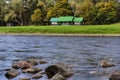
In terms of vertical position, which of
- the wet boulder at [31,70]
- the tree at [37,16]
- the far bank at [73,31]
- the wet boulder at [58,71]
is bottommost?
the far bank at [73,31]

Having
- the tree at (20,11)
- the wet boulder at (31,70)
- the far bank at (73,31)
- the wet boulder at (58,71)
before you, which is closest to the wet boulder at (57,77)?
the wet boulder at (58,71)

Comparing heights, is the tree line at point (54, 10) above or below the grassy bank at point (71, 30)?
above

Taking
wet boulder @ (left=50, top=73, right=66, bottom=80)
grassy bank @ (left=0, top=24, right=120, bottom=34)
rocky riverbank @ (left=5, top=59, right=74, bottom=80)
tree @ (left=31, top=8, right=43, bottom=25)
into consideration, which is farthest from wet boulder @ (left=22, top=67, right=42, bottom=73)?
tree @ (left=31, top=8, right=43, bottom=25)

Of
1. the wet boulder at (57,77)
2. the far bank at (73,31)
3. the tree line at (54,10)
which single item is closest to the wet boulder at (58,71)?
the wet boulder at (57,77)

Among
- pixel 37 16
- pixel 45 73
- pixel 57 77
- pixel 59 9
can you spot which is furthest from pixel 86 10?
pixel 57 77

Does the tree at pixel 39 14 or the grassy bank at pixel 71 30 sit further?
the tree at pixel 39 14

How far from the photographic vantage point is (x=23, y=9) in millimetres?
154875

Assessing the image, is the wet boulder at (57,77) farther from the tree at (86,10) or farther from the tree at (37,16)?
the tree at (37,16)

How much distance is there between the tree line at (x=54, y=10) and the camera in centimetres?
13888

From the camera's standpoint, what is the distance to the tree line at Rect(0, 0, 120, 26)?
139 meters

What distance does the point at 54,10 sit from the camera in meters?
145

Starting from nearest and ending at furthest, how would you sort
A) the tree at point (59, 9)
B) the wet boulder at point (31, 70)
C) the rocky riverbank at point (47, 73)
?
1. the rocky riverbank at point (47, 73)
2. the wet boulder at point (31, 70)
3. the tree at point (59, 9)

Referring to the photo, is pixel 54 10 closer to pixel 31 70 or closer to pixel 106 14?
pixel 106 14

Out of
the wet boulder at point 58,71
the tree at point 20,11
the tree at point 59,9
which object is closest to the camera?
the wet boulder at point 58,71
